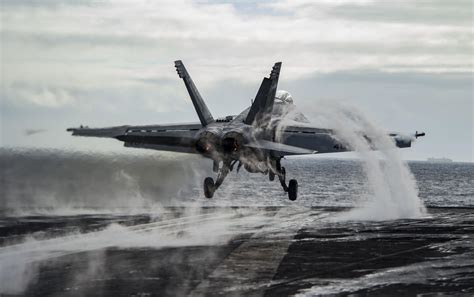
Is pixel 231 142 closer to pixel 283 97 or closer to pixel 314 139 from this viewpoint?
pixel 314 139

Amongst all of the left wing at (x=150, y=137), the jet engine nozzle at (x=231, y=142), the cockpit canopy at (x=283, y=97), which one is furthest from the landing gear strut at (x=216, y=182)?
the cockpit canopy at (x=283, y=97)

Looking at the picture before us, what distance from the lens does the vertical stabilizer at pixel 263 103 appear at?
3656cm

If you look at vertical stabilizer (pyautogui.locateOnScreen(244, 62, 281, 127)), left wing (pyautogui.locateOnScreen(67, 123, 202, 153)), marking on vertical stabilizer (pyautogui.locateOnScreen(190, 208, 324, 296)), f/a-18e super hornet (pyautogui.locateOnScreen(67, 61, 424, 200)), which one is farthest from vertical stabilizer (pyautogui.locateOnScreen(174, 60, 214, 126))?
marking on vertical stabilizer (pyautogui.locateOnScreen(190, 208, 324, 296))

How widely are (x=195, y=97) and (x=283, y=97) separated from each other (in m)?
5.83

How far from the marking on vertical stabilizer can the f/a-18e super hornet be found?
3788mm

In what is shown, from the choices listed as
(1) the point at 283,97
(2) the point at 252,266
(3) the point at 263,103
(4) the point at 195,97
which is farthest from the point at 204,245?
(1) the point at 283,97

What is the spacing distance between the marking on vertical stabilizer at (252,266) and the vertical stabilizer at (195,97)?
6771 mm

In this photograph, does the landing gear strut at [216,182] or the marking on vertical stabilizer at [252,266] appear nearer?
the marking on vertical stabilizer at [252,266]

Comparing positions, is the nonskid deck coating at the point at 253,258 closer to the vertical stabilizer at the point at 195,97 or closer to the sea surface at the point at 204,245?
the sea surface at the point at 204,245

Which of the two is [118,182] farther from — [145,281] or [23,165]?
[145,281]

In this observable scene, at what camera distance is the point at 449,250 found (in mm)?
30234

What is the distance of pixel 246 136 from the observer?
114 ft

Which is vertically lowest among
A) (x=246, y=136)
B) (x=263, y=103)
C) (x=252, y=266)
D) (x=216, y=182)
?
(x=252, y=266)

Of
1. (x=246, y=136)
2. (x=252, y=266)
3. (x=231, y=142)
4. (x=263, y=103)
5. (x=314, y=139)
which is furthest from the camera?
(x=314, y=139)
